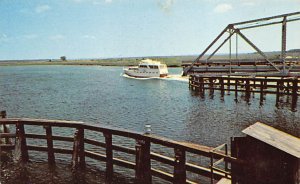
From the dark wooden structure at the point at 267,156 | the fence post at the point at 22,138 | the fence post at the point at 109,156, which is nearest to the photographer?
the dark wooden structure at the point at 267,156

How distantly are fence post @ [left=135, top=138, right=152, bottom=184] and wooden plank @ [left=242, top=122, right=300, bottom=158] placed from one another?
423 centimetres

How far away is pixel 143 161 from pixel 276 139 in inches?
199

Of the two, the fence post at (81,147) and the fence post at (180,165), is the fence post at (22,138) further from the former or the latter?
the fence post at (180,165)

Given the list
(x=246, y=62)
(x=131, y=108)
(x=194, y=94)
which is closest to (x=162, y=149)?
(x=246, y=62)

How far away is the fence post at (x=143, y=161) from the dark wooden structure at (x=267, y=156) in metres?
3.82

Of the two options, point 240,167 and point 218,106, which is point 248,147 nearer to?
Result: point 240,167

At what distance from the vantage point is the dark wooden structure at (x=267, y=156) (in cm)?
616

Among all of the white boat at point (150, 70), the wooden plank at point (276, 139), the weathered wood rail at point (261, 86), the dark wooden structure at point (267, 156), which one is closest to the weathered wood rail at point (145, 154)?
the dark wooden structure at point (267, 156)

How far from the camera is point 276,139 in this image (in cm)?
657

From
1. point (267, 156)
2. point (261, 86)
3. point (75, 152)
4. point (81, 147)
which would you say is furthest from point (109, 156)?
point (261, 86)

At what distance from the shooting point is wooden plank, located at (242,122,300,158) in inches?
243

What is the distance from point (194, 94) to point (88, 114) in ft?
62.2

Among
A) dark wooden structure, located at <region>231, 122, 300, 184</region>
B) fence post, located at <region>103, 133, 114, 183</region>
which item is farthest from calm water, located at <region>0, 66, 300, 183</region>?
dark wooden structure, located at <region>231, 122, 300, 184</region>

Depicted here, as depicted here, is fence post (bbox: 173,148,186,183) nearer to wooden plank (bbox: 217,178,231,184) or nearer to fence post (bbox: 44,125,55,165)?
wooden plank (bbox: 217,178,231,184)
